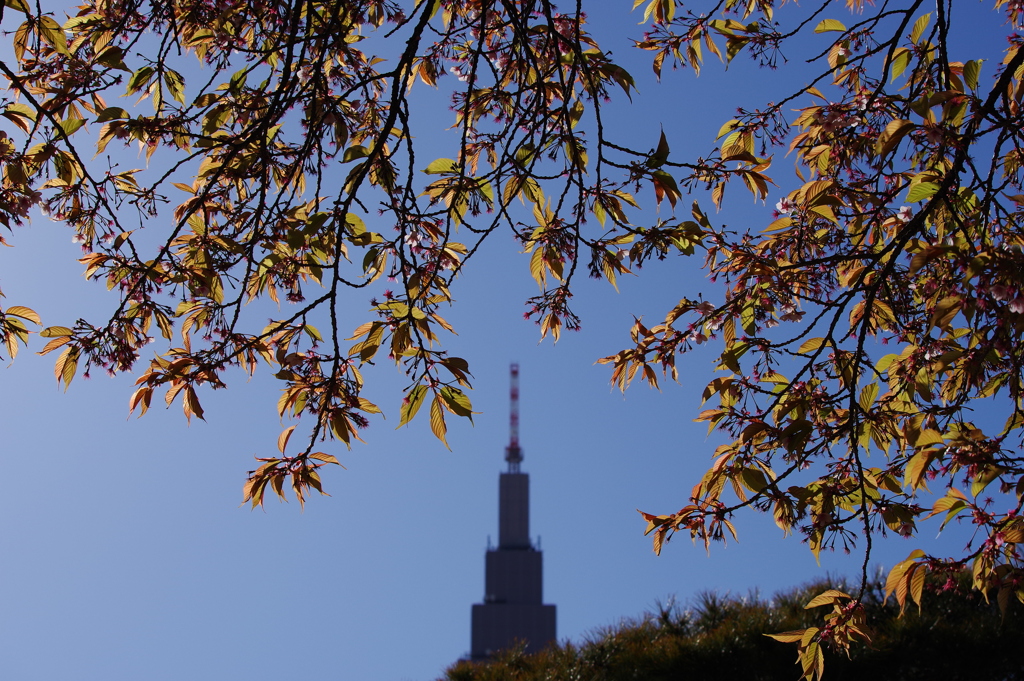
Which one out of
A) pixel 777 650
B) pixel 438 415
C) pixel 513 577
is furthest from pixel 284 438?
pixel 513 577

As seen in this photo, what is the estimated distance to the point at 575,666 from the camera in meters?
4.09

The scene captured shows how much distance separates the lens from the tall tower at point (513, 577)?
Result: 5053cm

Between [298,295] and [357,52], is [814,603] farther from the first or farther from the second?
→ [357,52]

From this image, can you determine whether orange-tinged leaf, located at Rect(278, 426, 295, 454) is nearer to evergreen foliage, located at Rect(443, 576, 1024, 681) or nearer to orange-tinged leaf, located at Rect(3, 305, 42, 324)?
orange-tinged leaf, located at Rect(3, 305, 42, 324)

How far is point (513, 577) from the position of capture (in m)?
52.1

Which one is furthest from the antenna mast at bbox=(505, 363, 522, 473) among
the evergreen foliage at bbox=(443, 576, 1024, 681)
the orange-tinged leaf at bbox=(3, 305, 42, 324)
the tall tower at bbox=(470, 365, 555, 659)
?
the orange-tinged leaf at bbox=(3, 305, 42, 324)

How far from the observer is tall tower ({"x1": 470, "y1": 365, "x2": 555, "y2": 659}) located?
50531mm

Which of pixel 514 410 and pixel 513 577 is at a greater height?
pixel 514 410

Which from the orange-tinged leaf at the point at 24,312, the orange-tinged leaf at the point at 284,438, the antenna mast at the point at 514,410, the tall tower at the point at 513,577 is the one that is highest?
the antenna mast at the point at 514,410

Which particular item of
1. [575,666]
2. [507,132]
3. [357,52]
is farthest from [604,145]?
[575,666]

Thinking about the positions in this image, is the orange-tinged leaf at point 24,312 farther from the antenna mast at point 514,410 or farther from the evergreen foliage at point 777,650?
the antenna mast at point 514,410

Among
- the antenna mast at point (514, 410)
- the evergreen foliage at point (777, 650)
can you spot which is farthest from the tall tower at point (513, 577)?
the evergreen foliage at point (777, 650)

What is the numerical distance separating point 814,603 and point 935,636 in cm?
214

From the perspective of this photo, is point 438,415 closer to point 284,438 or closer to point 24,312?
point 284,438
